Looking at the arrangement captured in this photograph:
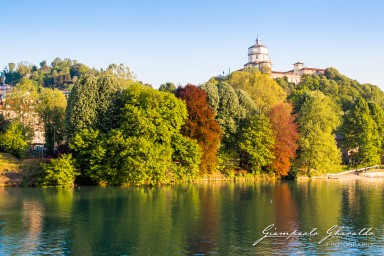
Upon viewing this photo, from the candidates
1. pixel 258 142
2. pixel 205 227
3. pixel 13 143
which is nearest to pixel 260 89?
pixel 258 142

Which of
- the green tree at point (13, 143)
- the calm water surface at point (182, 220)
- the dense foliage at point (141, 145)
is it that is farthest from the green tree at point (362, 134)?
the green tree at point (13, 143)

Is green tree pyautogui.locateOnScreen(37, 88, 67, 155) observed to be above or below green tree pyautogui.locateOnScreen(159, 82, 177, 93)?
below

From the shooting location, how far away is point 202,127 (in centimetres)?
6116

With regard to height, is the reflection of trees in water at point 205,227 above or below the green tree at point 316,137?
below

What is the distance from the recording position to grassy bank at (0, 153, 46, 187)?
54188mm

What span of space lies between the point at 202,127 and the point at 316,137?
1803cm

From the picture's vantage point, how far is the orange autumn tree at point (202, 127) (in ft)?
201

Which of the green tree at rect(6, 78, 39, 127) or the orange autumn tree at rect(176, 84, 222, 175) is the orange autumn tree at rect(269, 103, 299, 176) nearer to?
the orange autumn tree at rect(176, 84, 222, 175)

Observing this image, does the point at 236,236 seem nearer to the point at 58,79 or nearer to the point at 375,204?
the point at 375,204

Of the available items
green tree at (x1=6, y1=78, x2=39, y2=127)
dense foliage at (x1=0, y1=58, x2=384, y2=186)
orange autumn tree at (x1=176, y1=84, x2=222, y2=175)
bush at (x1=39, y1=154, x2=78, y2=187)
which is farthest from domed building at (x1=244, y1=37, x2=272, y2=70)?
bush at (x1=39, y1=154, x2=78, y2=187)

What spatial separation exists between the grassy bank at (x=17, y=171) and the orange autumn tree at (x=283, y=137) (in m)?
30.8

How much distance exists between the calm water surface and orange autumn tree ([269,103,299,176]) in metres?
14.0

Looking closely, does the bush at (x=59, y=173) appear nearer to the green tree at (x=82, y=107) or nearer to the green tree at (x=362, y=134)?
the green tree at (x=82, y=107)

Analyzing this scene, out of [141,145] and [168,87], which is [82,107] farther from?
[168,87]
